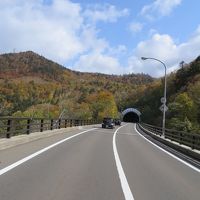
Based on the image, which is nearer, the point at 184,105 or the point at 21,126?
the point at 21,126

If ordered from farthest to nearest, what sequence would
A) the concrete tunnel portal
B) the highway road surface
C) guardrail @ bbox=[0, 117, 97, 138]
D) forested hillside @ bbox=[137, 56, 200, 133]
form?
the concrete tunnel portal
forested hillside @ bbox=[137, 56, 200, 133]
guardrail @ bbox=[0, 117, 97, 138]
the highway road surface

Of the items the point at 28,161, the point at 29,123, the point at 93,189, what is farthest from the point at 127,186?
the point at 29,123

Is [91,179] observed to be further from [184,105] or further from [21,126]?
[184,105]

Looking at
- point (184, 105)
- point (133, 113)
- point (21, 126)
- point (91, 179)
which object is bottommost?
point (91, 179)

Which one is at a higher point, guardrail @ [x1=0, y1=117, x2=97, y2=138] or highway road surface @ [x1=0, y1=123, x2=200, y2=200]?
guardrail @ [x1=0, y1=117, x2=97, y2=138]

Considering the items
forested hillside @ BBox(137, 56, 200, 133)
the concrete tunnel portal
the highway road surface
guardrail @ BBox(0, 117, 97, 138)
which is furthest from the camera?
the concrete tunnel portal

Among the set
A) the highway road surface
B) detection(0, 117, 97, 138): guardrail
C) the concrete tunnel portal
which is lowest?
the highway road surface

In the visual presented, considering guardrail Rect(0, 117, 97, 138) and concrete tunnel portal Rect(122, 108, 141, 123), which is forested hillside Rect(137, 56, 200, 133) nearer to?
concrete tunnel portal Rect(122, 108, 141, 123)

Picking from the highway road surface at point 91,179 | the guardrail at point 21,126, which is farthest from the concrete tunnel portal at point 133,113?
the highway road surface at point 91,179

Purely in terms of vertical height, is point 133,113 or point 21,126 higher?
point 133,113

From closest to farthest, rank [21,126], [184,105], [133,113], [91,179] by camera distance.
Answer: [91,179]
[21,126]
[184,105]
[133,113]

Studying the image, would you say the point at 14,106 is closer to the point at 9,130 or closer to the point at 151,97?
the point at 151,97

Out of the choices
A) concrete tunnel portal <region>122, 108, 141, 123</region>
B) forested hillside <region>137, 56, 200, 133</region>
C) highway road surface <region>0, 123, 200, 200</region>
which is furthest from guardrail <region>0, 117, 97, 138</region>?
concrete tunnel portal <region>122, 108, 141, 123</region>

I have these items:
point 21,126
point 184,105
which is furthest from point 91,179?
point 184,105
